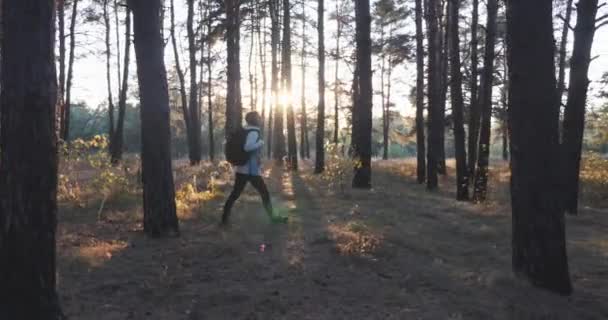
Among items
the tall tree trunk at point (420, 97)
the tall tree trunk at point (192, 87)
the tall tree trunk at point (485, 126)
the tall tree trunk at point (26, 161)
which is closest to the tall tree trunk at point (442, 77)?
the tall tree trunk at point (420, 97)

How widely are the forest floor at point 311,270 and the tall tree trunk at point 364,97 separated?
473 centimetres

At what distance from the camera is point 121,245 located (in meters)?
6.28

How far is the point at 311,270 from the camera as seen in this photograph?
17.1 feet

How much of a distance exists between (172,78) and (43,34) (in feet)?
108

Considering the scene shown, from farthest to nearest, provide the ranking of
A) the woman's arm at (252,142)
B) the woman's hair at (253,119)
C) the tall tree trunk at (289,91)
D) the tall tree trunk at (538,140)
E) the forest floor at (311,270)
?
the tall tree trunk at (289,91) → the woman's hair at (253,119) → the woman's arm at (252,142) → the tall tree trunk at (538,140) → the forest floor at (311,270)

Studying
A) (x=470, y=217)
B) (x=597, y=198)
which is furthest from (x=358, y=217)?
(x=597, y=198)

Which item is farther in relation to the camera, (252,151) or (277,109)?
(277,109)

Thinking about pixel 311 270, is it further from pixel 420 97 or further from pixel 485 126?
pixel 420 97

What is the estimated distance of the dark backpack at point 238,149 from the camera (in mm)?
7523

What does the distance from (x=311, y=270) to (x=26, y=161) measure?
115 inches

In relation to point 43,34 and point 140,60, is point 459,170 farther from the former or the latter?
point 43,34

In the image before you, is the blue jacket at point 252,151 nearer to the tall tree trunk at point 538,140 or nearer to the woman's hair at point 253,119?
the woman's hair at point 253,119

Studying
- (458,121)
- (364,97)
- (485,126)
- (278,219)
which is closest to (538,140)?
(278,219)

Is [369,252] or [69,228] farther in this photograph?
[69,228]
